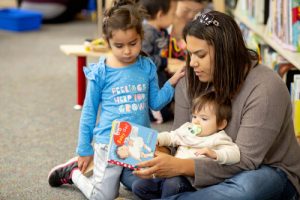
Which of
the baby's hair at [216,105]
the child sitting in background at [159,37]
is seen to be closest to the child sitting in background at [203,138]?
the baby's hair at [216,105]

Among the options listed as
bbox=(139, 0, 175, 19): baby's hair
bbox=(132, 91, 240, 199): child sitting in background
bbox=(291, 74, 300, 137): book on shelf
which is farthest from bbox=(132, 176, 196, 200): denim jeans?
A: bbox=(139, 0, 175, 19): baby's hair

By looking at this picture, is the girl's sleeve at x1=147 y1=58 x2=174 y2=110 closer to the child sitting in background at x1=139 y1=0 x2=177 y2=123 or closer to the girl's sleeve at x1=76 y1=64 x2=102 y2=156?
the girl's sleeve at x1=76 y1=64 x2=102 y2=156

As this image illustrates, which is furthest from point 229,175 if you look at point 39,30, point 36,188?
point 39,30

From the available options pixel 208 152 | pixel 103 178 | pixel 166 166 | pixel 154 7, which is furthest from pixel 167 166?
pixel 154 7

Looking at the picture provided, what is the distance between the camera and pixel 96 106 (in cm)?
197

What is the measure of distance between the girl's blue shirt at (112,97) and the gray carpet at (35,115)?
0.93ft

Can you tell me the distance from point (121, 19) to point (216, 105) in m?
0.44

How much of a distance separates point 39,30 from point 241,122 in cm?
405

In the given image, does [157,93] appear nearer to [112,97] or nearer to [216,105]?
[112,97]

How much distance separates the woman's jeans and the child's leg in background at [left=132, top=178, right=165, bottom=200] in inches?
5.7

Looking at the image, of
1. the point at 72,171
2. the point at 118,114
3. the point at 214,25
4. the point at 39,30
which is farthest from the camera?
the point at 39,30

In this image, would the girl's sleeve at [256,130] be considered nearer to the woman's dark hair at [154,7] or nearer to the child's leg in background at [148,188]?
the child's leg in background at [148,188]

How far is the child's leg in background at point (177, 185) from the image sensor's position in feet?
5.72

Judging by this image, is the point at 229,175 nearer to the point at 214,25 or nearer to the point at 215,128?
the point at 215,128
